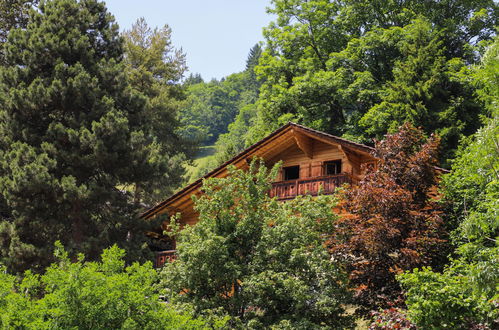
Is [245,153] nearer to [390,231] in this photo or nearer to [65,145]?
[65,145]

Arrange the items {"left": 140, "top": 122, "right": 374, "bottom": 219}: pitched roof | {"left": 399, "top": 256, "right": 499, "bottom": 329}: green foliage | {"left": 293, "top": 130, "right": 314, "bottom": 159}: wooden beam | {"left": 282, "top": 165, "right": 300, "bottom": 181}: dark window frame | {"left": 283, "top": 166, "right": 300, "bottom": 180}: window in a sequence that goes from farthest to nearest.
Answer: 1. {"left": 283, "top": 166, "right": 300, "bottom": 180}: window
2. {"left": 282, "top": 165, "right": 300, "bottom": 181}: dark window frame
3. {"left": 293, "top": 130, "right": 314, "bottom": 159}: wooden beam
4. {"left": 140, "top": 122, "right": 374, "bottom": 219}: pitched roof
5. {"left": 399, "top": 256, "right": 499, "bottom": 329}: green foliage

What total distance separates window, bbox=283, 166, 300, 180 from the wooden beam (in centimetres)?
142

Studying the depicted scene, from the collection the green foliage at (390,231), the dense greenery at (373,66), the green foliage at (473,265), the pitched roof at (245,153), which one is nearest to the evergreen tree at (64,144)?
the pitched roof at (245,153)

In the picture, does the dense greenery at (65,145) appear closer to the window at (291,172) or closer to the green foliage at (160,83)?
the window at (291,172)

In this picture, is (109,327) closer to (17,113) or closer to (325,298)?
(325,298)

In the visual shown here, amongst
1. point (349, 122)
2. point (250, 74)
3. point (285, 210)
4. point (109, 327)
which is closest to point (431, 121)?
point (349, 122)

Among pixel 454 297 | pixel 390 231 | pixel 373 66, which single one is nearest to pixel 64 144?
pixel 390 231

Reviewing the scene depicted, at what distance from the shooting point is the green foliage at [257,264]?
14344 mm

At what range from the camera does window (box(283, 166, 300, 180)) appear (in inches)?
1088

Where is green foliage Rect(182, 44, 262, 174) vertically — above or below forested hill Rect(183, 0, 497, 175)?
above

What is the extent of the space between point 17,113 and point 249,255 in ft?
45.8

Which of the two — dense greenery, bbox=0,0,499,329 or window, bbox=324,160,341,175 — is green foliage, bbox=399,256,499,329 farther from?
window, bbox=324,160,341,175

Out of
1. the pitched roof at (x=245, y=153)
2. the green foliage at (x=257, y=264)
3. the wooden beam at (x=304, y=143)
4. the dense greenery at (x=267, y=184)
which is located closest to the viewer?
the dense greenery at (x=267, y=184)

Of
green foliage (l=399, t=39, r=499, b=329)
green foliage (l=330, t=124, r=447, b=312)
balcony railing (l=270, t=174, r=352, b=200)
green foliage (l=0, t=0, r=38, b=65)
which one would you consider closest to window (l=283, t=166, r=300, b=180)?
balcony railing (l=270, t=174, r=352, b=200)
